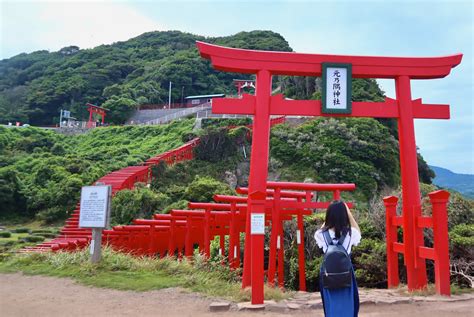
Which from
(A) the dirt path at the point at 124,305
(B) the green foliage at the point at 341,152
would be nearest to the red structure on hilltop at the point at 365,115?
(A) the dirt path at the point at 124,305

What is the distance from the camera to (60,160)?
78.8 ft

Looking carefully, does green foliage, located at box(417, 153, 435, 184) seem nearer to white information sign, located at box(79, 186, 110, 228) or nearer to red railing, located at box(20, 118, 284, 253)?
red railing, located at box(20, 118, 284, 253)

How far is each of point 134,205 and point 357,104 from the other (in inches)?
457

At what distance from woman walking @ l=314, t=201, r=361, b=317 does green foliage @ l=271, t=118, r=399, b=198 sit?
2007 centimetres

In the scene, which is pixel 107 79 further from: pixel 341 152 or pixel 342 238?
pixel 342 238

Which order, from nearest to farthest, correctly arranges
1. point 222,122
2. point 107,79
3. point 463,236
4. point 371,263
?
point 463,236
point 371,263
point 222,122
point 107,79

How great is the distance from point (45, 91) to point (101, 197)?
54.1 metres

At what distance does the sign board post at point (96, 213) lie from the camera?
8789mm

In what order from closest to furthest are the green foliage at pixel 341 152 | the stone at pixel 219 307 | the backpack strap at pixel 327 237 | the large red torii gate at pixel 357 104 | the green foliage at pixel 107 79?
1. the backpack strap at pixel 327 237
2. the stone at pixel 219 307
3. the large red torii gate at pixel 357 104
4. the green foliage at pixel 341 152
5. the green foliage at pixel 107 79

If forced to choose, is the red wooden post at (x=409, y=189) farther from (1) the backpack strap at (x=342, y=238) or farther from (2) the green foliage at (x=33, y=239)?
(2) the green foliage at (x=33, y=239)

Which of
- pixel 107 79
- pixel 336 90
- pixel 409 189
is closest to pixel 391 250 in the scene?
pixel 409 189

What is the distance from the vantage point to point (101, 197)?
29.4 feet

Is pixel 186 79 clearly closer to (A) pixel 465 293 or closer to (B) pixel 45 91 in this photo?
(B) pixel 45 91

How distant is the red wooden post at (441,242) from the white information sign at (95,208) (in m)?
6.28
